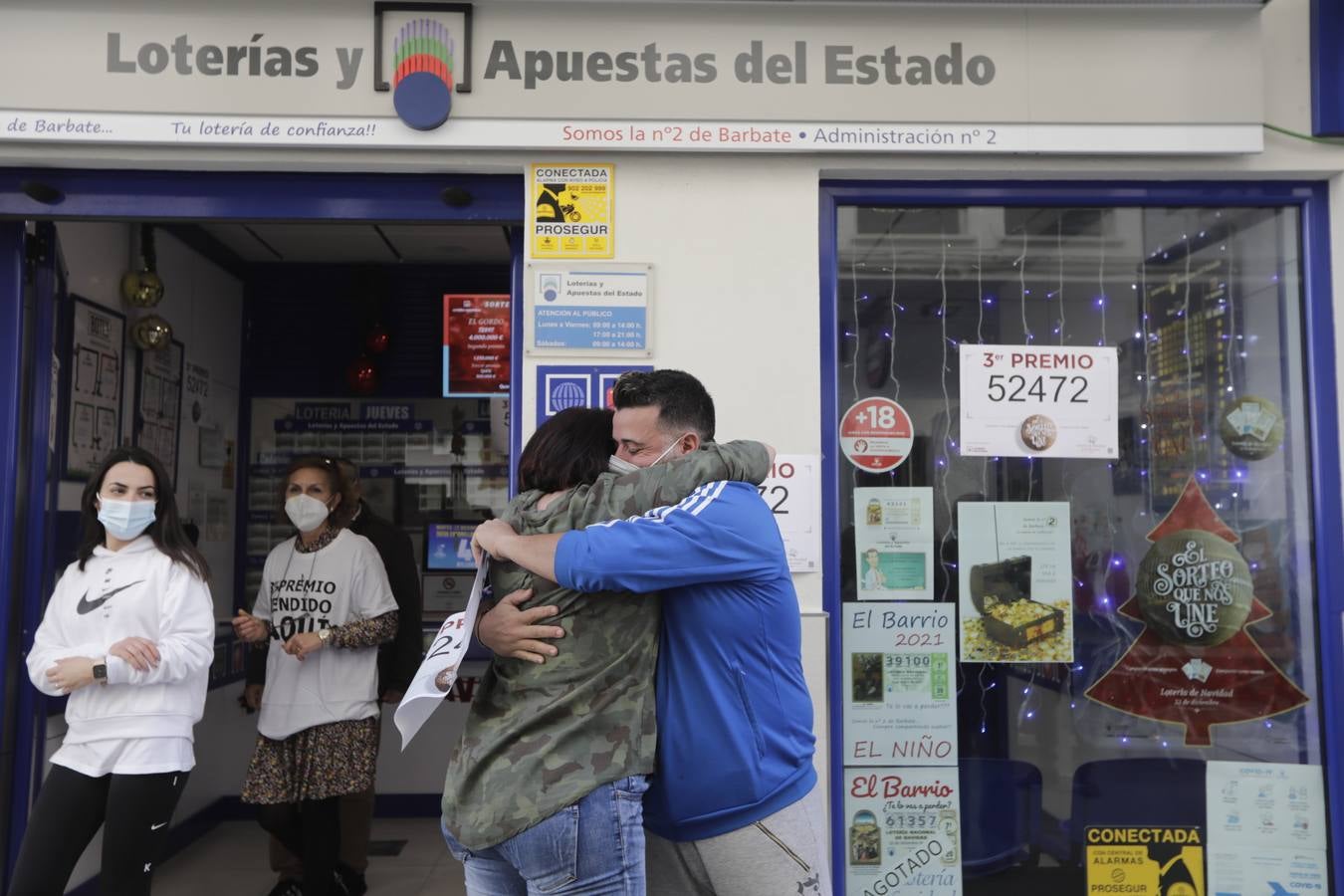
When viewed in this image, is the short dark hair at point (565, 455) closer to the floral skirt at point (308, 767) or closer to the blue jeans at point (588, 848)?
the blue jeans at point (588, 848)

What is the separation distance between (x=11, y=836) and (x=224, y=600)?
2.63 metres

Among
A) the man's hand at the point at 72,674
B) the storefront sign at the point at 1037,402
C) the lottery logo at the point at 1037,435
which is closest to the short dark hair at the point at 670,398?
the storefront sign at the point at 1037,402

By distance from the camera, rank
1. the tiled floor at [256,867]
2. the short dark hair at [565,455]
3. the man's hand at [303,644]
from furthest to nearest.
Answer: the tiled floor at [256,867], the man's hand at [303,644], the short dark hair at [565,455]

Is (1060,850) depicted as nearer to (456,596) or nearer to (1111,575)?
(1111,575)

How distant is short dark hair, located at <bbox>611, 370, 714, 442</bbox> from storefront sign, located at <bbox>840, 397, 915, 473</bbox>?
1.42 meters

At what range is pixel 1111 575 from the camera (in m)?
3.60

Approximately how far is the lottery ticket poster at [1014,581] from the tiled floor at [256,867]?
2519 mm

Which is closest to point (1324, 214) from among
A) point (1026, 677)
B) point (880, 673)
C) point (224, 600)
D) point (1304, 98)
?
point (1304, 98)

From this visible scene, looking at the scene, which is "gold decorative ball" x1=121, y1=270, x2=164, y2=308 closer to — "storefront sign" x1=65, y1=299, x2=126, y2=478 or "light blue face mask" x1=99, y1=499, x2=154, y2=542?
"storefront sign" x1=65, y1=299, x2=126, y2=478

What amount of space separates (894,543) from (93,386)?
10.8 ft

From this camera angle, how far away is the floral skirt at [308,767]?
13.3 ft

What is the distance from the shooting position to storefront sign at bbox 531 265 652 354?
340 cm

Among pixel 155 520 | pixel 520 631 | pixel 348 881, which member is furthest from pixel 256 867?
pixel 520 631

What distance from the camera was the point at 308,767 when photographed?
4.05 m
